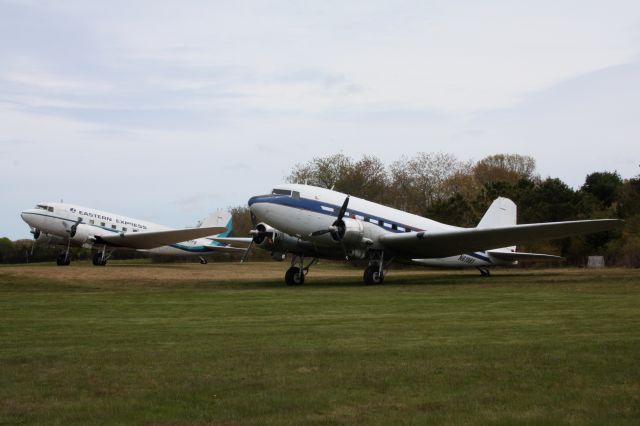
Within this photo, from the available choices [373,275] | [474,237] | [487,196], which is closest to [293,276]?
[373,275]

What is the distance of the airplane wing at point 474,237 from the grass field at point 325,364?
32.3ft

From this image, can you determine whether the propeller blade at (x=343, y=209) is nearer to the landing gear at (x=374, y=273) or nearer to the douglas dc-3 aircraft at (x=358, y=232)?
the douglas dc-3 aircraft at (x=358, y=232)

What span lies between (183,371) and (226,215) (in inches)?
1801

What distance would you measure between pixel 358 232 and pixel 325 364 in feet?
65.6

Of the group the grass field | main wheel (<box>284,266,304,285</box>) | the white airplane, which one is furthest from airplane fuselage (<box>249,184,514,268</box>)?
the white airplane

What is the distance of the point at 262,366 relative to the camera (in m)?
9.85

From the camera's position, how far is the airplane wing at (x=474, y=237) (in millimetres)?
28181

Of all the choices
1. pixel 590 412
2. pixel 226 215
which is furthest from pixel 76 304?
pixel 226 215

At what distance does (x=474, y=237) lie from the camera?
98.4 feet

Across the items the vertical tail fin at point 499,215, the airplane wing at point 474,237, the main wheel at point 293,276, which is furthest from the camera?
the vertical tail fin at point 499,215

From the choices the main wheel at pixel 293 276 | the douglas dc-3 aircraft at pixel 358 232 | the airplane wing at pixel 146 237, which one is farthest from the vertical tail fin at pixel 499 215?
the airplane wing at pixel 146 237

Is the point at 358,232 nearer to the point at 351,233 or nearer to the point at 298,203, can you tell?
the point at 351,233

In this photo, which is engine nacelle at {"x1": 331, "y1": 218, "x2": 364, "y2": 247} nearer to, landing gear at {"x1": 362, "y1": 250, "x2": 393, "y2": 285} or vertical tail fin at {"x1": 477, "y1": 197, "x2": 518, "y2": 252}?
landing gear at {"x1": 362, "y1": 250, "x2": 393, "y2": 285}

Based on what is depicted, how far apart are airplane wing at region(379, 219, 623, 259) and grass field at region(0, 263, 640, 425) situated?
984 centimetres
